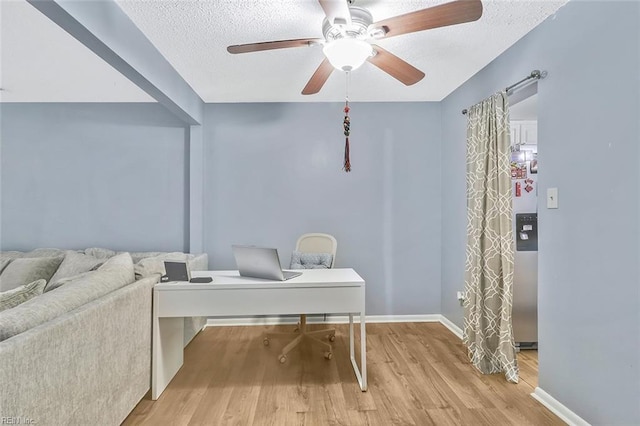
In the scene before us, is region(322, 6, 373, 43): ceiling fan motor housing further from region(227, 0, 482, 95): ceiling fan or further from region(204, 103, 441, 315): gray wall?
region(204, 103, 441, 315): gray wall

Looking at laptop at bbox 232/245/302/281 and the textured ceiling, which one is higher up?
the textured ceiling

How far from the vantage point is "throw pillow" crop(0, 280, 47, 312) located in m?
1.55

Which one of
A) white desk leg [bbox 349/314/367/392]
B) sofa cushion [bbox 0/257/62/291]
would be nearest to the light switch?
white desk leg [bbox 349/314/367/392]

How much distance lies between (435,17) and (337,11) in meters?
0.47

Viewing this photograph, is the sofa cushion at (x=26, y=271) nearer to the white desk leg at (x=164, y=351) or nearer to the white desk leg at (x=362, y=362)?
the white desk leg at (x=164, y=351)

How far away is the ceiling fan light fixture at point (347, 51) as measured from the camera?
1.70m

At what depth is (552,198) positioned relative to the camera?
2.00m

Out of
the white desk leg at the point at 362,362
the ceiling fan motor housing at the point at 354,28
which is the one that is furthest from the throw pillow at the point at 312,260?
the ceiling fan motor housing at the point at 354,28

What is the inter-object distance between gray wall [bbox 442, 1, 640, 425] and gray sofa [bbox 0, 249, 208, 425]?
98.9 inches

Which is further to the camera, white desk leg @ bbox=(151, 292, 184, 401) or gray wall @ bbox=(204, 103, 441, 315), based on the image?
gray wall @ bbox=(204, 103, 441, 315)

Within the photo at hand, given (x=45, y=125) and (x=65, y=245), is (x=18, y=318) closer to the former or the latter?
(x=65, y=245)

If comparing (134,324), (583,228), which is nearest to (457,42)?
(583,228)

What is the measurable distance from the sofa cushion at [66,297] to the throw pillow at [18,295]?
0.15m

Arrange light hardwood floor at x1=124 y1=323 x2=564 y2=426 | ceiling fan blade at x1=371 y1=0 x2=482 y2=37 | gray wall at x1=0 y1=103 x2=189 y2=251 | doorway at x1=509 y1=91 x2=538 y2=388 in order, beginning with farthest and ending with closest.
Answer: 1. gray wall at x1=0 y1=103 x2=189 y2=251
2. doorway at x1=509 y1=91 x2=538 y2=388
3. light hardwood floor at x1=124 y1=323 x2=564 y2=426
4. ceiling fan blade at x1=371 y1=0 x2=482 y2=37
